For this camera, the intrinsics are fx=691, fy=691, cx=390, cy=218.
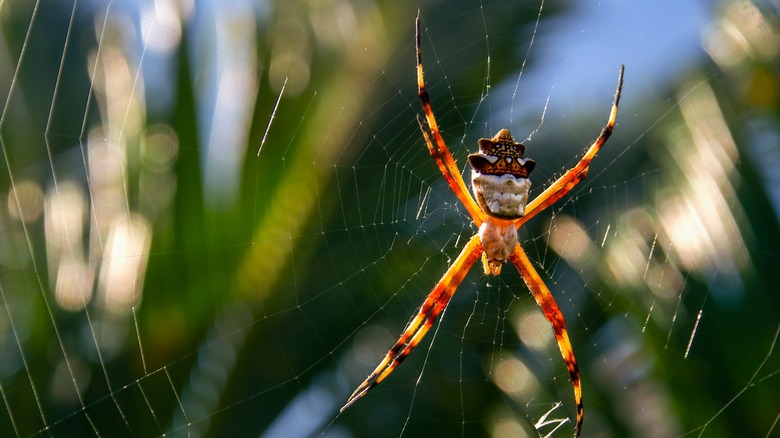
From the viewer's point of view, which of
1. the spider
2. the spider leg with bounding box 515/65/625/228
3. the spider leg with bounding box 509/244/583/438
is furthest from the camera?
the spider leg with bounding box 509/244/583/438

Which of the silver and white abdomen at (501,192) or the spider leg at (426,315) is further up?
the silver and white abdomen at (501,192)

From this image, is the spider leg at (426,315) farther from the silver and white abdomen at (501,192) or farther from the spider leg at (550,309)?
the silver and white abdomen at (501,192)

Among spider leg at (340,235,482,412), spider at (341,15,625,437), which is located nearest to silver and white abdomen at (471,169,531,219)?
spider at (341,15,625,437)

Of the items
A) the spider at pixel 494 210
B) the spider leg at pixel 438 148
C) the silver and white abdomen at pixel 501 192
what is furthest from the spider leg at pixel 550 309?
the spider leg at pixel 438 148

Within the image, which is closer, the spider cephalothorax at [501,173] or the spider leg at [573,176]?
the spider cephalothorax at [501,173]

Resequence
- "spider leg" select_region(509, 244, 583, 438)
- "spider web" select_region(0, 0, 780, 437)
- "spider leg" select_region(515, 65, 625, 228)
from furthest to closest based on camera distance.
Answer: "spider leg" select_region(509, 244, 583, 438) < "spider leg" select_region(515, 65, 625, 228) < "spider web" select_region(0, 0, 780, 437)

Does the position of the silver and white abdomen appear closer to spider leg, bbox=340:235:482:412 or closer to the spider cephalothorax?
the spider cephalothorax

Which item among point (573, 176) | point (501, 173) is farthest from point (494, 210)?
point (573, 176)
